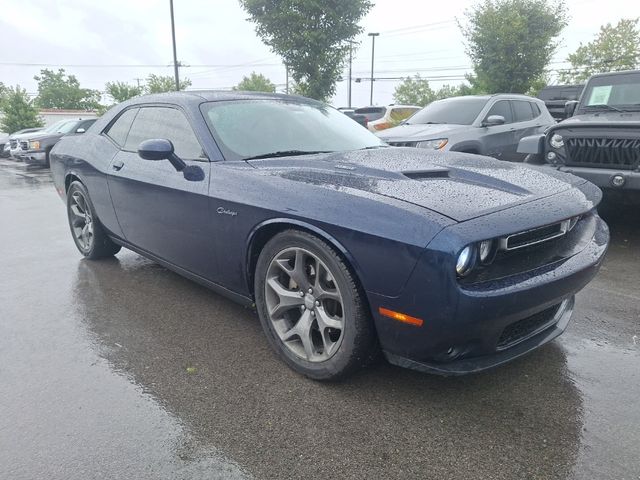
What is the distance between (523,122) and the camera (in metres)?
8.22

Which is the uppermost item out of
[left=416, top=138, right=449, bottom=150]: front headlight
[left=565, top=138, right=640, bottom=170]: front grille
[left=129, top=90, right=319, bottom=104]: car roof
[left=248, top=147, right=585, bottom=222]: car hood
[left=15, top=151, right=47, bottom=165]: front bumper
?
[left=129, top=90, right=319, bottom=104]: car roof

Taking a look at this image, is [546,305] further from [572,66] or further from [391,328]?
[572,66]

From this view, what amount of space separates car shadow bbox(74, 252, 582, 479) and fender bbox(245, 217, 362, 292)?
0.53 metres

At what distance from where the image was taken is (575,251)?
2441 millimetres

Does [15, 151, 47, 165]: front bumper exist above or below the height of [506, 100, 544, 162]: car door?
below

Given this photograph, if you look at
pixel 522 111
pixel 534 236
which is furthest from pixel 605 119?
pixel 534 236

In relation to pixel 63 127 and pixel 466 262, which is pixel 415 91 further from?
pixel 466 262

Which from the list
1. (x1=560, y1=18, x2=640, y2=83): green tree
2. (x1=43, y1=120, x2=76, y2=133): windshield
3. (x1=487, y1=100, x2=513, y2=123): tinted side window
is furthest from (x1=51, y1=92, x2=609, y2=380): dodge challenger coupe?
(x1=560, y1=18, x2=640, y2=83): green tree

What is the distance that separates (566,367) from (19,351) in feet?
10.2

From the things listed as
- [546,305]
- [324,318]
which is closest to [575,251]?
[546,305]

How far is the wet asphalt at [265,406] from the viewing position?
1931 millimetres

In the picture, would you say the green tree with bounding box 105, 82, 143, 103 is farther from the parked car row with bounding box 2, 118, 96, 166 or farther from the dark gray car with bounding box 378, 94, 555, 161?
the dark gray car with bounding box 378, 94, 555, 161

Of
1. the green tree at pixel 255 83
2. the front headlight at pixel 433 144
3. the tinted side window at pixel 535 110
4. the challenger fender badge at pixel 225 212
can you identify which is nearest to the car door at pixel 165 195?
the challenger fender badge at pixel 225 212

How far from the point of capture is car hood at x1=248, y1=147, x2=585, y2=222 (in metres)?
2.17
